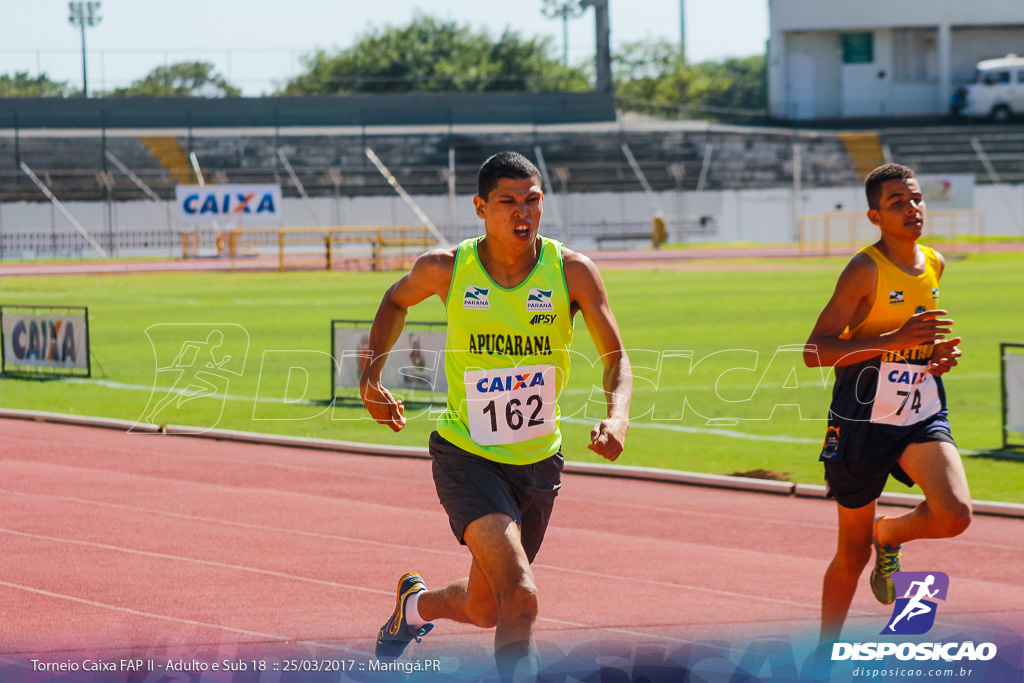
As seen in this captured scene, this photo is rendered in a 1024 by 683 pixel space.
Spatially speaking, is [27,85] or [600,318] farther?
[27,85]

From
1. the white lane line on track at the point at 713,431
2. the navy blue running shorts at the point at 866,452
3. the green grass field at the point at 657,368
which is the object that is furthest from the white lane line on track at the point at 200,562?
the white lane line on track at the point at 713,431

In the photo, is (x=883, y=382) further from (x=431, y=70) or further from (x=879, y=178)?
(x=431, y=70)

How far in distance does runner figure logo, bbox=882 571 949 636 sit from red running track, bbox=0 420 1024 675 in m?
0.39

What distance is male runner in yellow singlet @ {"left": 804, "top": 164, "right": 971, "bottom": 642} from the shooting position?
17.5 feet

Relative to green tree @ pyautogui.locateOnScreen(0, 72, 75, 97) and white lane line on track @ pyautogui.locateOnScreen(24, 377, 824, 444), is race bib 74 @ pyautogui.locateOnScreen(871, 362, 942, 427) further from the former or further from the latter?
green tree @ pyautogui.locateOnScreen(0, 72, 75, 97)

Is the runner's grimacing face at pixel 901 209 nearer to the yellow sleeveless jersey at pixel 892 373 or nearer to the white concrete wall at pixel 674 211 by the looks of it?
the yellow sleeveless jersey at pixel 892 373

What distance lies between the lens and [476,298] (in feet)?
15.8

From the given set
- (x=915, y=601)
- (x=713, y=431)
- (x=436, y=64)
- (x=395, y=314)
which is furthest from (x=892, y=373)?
(x=436, y=64)

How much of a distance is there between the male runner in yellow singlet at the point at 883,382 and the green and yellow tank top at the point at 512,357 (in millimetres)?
1262

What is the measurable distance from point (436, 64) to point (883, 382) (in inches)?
2931

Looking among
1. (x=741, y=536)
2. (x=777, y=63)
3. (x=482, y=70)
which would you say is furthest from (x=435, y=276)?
(x=482, y=70)

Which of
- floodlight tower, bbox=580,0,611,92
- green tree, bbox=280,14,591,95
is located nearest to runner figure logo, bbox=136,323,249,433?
floodlight tower, bbox=580,0,611,92

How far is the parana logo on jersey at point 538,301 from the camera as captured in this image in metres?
4.75

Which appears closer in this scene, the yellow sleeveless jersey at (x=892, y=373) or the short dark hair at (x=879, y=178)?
the yellow sleeveless jersey at (x=892, y=373)
